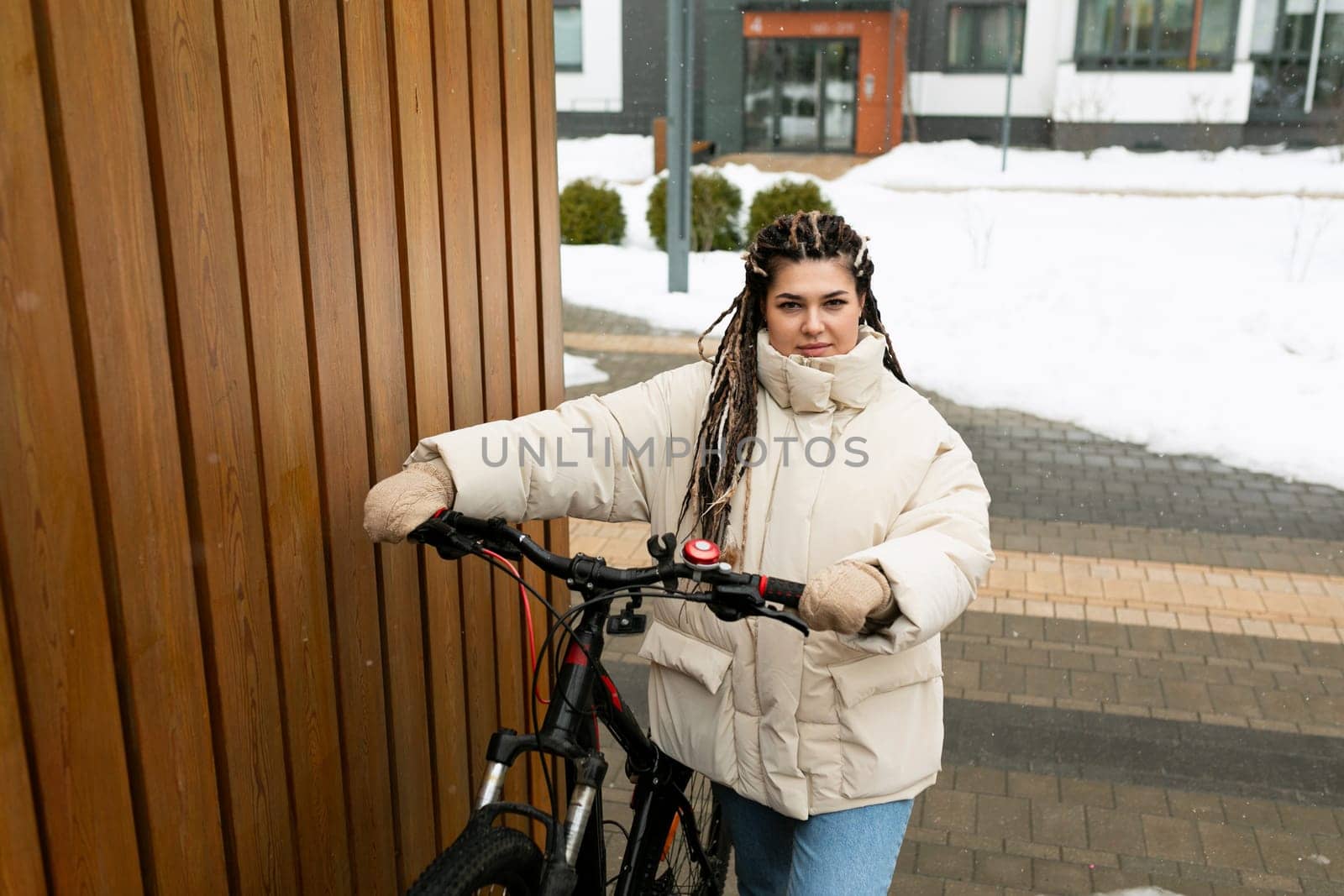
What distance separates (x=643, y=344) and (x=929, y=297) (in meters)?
4.42

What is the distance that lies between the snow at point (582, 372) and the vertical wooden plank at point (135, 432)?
8417 mm

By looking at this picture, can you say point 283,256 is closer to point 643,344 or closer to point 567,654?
point 567,654

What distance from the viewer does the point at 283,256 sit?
215 centimetres

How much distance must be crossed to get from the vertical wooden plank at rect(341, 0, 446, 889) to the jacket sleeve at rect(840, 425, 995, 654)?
1.00 m

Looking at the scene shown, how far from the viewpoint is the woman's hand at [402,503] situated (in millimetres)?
2143

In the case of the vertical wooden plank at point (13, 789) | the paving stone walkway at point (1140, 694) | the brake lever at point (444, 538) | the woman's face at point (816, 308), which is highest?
the woman's face at point (816, 308)

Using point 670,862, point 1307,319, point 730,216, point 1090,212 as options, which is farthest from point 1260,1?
point 670,862

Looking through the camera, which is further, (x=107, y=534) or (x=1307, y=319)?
(x=1307, y=319)

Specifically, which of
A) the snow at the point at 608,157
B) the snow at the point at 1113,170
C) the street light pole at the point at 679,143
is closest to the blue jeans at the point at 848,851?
the street light pole at the point at 679,143

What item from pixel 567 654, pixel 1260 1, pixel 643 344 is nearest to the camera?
pixel 567 654

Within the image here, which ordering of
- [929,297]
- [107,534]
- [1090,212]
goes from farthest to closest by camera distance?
[1090,212], [929,297], [107,534]

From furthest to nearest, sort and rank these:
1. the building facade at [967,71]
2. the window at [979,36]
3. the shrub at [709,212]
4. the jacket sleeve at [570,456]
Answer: the window at [979,36] < the building facade at [967,71] < the shrub at [709,212] < the jacket sleeve at [570,456]

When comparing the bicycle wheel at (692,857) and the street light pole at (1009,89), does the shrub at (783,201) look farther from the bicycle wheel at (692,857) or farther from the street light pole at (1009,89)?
the bicycle wheel at (692,857)

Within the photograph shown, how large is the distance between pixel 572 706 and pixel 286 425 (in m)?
0.71
